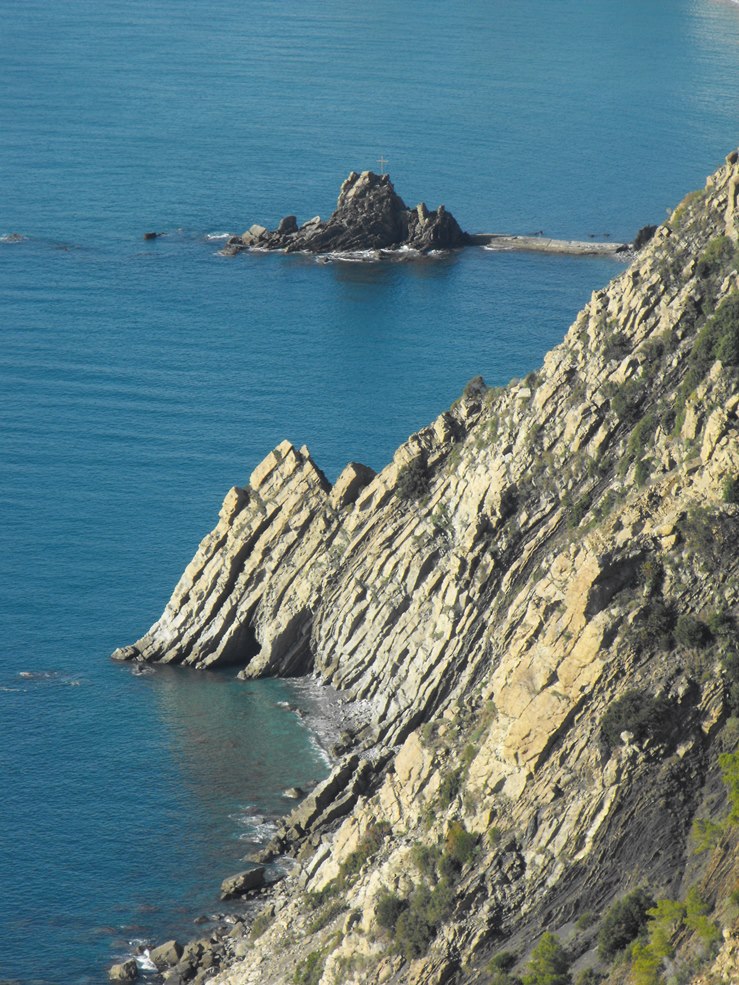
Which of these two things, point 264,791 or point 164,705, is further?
point 164,705

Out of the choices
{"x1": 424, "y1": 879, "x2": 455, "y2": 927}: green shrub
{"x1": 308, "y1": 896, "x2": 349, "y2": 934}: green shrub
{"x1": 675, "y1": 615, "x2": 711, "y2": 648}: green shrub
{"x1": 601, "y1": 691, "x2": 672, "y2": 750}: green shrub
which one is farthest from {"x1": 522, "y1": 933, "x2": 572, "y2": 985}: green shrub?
{"x1": 675, "y1": 615, "x2": 711, "y2": 648}: green shrub

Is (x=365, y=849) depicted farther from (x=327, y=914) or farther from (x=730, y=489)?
(x=730, y=489)

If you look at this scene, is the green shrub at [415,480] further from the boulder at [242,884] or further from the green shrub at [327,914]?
the green shrub at [327,914]

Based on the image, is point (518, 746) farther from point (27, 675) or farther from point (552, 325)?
point (552, 325)

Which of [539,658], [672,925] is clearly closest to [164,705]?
[539,658]

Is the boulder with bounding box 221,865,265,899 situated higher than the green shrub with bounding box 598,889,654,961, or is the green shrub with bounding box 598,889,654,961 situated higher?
the green shrub with bounding box 598,889,654,961

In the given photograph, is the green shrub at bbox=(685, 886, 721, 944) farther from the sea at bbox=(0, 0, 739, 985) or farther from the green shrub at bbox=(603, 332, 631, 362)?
the green shrub at bbox=(603, 332, 631, 362)

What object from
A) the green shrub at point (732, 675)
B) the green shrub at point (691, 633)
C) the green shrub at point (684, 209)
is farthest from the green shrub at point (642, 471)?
the green shrub at point (684, 209)
